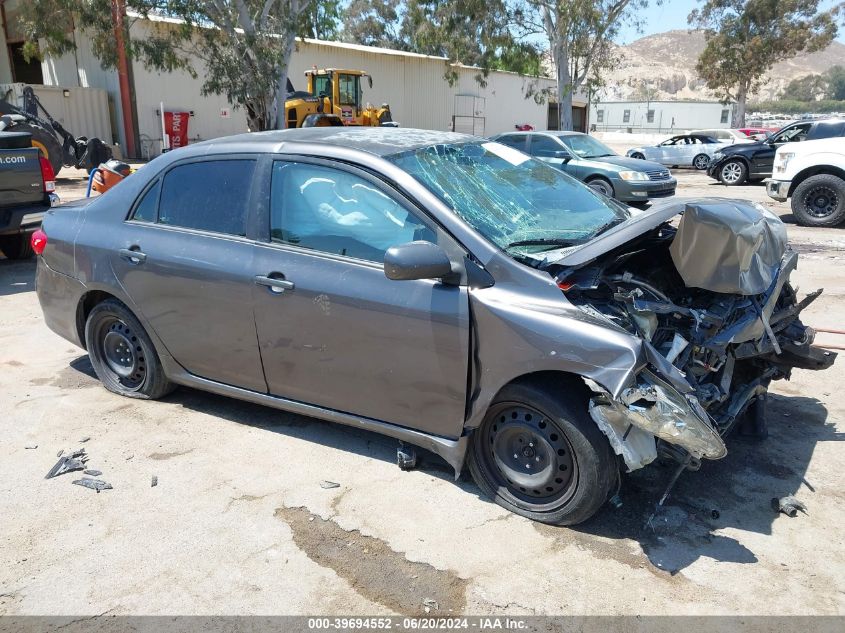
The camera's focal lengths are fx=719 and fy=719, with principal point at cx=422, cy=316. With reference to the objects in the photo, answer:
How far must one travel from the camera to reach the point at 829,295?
7391 millimetres

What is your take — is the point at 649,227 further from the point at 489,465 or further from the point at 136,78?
the point at 136,78

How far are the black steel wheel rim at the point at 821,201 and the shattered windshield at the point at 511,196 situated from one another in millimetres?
8721

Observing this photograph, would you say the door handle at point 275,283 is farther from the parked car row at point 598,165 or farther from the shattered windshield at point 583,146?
the shattered windshield at point 583,146

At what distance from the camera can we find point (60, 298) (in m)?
4.86

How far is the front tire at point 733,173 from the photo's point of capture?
1973 centimetres

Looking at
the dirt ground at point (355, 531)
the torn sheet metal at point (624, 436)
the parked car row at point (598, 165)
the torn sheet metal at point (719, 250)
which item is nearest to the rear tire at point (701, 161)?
the parked car row at point (598, 165)

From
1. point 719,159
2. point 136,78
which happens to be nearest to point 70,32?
point 136,78

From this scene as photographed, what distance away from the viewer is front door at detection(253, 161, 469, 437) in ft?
11.1

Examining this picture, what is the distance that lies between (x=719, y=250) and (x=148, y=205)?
328 centimetres

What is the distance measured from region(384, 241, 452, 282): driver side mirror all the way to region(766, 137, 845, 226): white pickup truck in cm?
1019

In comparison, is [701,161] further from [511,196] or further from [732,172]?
[511,196]

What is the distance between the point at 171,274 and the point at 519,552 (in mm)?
2507

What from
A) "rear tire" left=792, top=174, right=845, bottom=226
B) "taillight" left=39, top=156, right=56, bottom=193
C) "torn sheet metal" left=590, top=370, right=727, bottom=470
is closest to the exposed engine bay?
"torn sheet metal" left=590, top=370, right=727, bottom=470

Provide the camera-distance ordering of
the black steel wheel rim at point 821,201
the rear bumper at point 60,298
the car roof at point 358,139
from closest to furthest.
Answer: the car roof at point 358,139 → the rear bumper at point 60,298 → the black steel wheel rim at point 821,201
